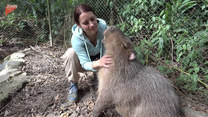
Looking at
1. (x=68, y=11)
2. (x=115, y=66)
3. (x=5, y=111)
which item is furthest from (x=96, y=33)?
(x=68, y=11)

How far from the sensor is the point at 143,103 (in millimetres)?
1885

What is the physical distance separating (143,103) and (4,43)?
18.0 feet

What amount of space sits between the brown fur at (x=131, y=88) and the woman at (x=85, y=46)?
169 millimetres

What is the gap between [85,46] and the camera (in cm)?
249

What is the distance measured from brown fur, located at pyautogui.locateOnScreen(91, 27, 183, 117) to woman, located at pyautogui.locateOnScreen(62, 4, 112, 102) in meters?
0.17

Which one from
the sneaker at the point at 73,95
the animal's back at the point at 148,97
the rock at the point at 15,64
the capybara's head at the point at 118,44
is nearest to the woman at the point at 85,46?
the sneaker at the point at 73,95

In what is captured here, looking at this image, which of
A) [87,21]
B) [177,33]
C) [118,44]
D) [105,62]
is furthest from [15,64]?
[177,33]

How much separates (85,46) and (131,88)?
1017mm

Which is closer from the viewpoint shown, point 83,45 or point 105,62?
point 105,62

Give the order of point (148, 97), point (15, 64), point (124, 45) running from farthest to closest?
point (15, 64)
point (124, 45)
point (148, 97)

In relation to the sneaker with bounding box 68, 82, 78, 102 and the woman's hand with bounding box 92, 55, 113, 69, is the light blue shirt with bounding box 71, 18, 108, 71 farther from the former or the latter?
the sneaker with bounding box 68, 82, 78, 102

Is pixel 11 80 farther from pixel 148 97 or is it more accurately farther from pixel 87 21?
pixel 148 97

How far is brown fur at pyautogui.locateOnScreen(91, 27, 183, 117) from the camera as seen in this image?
6.08ft

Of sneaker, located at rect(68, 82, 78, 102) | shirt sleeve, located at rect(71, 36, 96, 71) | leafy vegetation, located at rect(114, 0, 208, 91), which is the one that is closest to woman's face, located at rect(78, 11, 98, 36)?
shirt sleeve, located at rect(71, 36, 96, 71)
